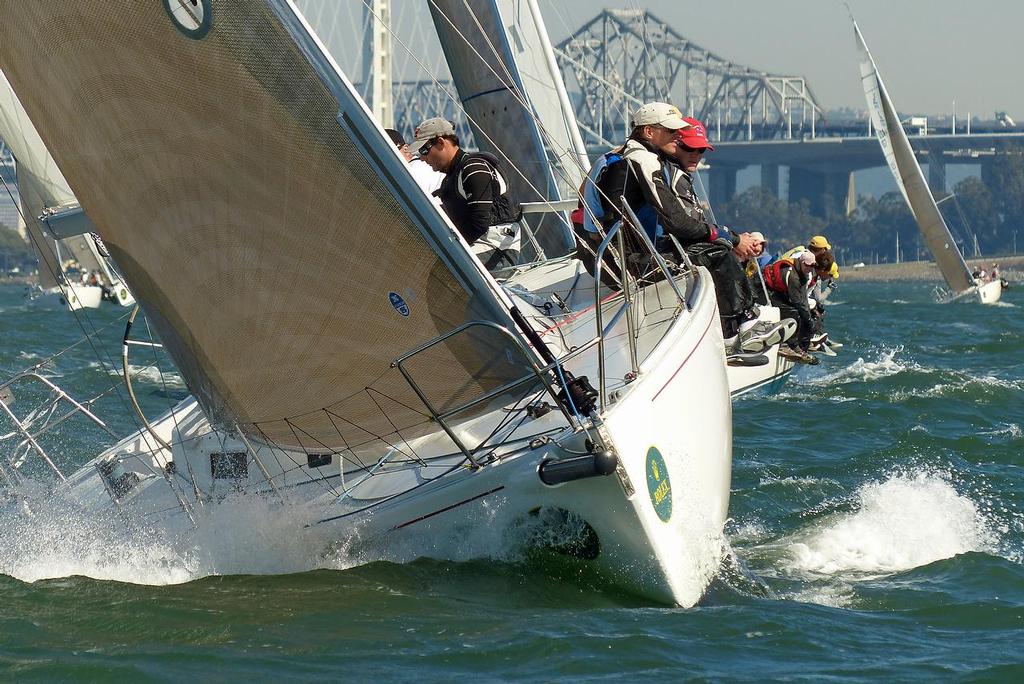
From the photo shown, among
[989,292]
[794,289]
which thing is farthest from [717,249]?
[989,292]

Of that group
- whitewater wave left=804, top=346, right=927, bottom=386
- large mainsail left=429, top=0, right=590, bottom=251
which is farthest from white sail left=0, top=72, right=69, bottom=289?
whitewater wave left=804, top=346, right=927, bottom=386

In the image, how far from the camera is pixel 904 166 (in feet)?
72.5

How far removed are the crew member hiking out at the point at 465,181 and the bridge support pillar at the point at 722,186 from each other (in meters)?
82.2

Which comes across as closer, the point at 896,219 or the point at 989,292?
the point at 989,292

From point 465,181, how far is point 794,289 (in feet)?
11.2

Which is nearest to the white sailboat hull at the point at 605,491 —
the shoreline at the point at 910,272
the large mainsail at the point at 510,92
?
the large mainsail at the point at 510,92

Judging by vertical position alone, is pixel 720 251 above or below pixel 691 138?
below

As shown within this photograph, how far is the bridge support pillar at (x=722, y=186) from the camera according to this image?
8694 cm

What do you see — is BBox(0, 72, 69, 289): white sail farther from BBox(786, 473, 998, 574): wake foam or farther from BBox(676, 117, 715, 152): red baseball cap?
BBox(786, 473, 998, 574): wake foam

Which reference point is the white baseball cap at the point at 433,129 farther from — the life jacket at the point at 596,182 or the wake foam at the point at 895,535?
the wake foam at the point at 895,535

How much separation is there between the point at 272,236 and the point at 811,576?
5.70ft

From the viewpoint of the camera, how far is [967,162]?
279 ft

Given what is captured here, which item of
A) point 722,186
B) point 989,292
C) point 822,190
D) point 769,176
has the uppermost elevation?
point 989,292

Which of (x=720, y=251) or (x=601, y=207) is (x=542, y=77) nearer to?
(x=720, y=251)
